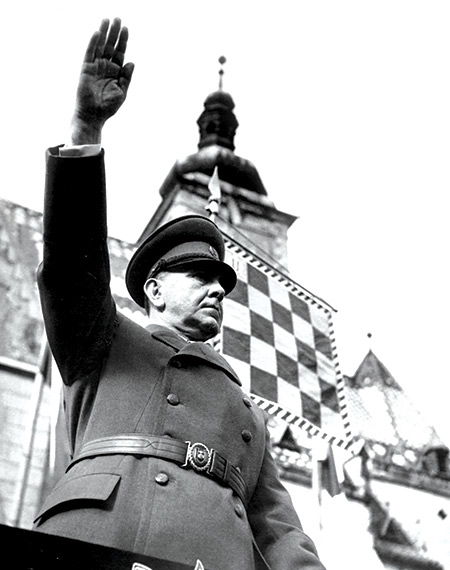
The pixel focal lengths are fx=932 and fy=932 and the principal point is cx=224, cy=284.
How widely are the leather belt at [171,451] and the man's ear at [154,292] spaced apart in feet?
1.25

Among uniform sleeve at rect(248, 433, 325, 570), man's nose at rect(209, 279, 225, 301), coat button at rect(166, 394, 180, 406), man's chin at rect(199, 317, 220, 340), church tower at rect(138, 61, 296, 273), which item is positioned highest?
man's nose at rect(209, 279, 225, 301)

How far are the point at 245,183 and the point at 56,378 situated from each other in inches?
660

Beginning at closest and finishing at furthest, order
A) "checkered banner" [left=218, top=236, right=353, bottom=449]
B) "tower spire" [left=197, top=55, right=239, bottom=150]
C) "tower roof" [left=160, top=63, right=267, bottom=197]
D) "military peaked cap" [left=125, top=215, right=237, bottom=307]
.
Answer: "military peaked cap" [left=125, top=215, right=237, bottom=307] → "checkered banner" [left=218, top=236, right=353, bottom=449] → "tower roof" [left=160, top=63, right=267, bottom=197] → "tower spire" [left=197, top=55, right=239, bottom=150]

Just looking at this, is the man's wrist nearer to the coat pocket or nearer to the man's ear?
the man's ear

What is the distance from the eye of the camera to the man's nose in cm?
192

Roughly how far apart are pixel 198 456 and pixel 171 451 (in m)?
0.05

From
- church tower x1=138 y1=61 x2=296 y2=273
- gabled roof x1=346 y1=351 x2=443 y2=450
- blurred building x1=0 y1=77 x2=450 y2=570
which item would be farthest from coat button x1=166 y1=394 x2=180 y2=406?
church tower x1=138 y1=61 x2=296 y2=273

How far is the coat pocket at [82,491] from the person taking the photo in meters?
1.56

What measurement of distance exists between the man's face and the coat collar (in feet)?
0.14

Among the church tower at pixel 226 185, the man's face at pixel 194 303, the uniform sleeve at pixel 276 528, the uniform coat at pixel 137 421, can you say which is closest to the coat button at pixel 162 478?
the uniform coat at pixel 137 421

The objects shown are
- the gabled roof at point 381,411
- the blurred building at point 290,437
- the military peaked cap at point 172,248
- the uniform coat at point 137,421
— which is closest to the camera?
the uniform coat at point 137,421

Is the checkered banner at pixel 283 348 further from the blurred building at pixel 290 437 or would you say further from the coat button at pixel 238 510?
the coat button at pixel 238 510

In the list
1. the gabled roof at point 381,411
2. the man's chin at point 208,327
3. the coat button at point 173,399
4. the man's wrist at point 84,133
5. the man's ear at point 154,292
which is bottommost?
the gabled roof at point 381,411

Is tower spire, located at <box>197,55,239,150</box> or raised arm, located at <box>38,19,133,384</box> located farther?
tower spire, located at <box>197,55,239,150</box>
